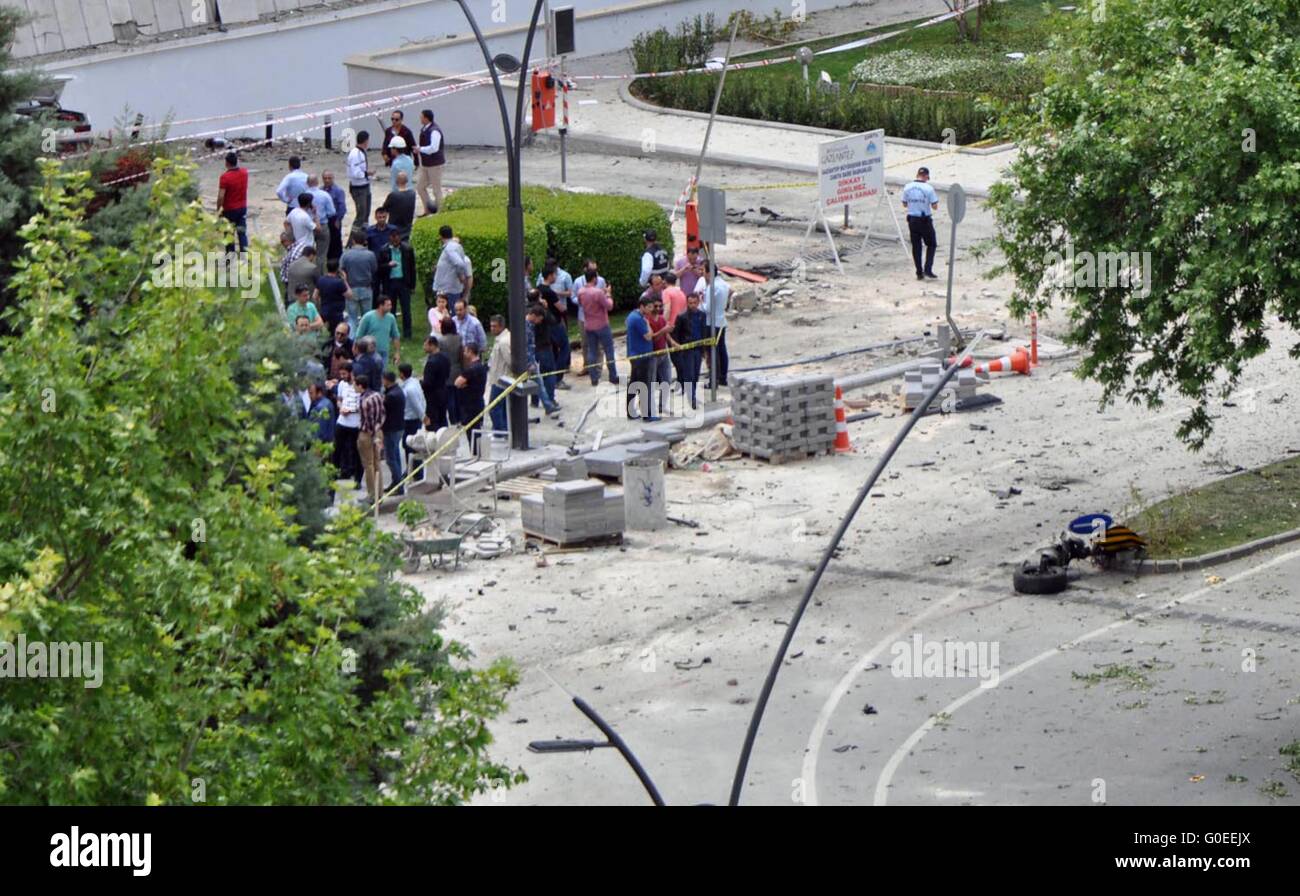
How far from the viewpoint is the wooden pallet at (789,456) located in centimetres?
2534

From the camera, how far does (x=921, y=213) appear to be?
104 feet

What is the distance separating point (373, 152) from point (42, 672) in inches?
1196

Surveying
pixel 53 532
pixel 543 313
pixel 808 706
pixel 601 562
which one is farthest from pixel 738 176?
pixel 53 532

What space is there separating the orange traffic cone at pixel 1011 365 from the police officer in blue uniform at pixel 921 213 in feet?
12.6

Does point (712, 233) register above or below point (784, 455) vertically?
above

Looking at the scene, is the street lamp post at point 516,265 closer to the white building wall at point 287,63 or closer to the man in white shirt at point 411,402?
the man in white shirt at point 411,402

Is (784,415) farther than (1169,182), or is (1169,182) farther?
(784,415)

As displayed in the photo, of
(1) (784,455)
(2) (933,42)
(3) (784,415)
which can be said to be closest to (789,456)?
(1) (784,455)

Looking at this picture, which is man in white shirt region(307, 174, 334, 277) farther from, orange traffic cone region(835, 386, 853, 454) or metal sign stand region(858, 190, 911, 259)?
metal sign stand region(858, 190, 911, 259)

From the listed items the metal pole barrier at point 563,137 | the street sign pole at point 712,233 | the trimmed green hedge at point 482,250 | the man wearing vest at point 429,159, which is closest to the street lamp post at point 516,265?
the street sign pole at point 712,233

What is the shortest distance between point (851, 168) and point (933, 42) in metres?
14.2

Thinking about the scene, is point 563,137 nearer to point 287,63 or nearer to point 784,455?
point 287,63
